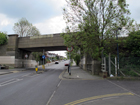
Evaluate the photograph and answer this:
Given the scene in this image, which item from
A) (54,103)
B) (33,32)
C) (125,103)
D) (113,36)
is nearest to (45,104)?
(54,103)

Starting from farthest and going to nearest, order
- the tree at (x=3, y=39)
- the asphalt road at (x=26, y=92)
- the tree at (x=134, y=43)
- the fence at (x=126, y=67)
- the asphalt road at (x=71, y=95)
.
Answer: the tree at (x=3, y=39), the tree at (x=134, y=43), the fence at (x=126, y=67), the asphalt road at (x=26, y=92), the asphalt road at (x=71, y=95)

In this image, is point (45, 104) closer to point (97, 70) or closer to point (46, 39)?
point (97, 70)

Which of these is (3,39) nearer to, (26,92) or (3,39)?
(3,39)

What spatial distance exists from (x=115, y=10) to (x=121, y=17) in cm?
85

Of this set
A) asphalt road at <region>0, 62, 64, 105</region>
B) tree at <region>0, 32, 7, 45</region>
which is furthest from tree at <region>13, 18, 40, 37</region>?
asphalt road at <region>0, 62, 64, 105</region>

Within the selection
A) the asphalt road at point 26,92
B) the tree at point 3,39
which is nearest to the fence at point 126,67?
the asphalt road at point 26,92

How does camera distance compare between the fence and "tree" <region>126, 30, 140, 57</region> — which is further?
"tree" <region>126, 30, 140, 57</region>

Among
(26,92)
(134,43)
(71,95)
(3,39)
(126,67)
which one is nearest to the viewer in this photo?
(71,95)

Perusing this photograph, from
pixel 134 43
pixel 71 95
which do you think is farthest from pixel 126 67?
pixel 71 95

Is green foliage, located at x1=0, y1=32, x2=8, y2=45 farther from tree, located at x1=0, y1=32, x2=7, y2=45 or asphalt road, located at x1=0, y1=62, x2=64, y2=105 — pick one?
asphalt road, located at x1=0, y1=62, x2=64, y2=105

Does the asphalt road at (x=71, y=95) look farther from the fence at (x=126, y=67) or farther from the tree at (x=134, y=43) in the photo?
the tree at (x=134, y=43)

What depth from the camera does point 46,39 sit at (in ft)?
86.3

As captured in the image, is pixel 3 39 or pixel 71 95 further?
pixel 3 39

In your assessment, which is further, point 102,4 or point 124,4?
point 102,4
